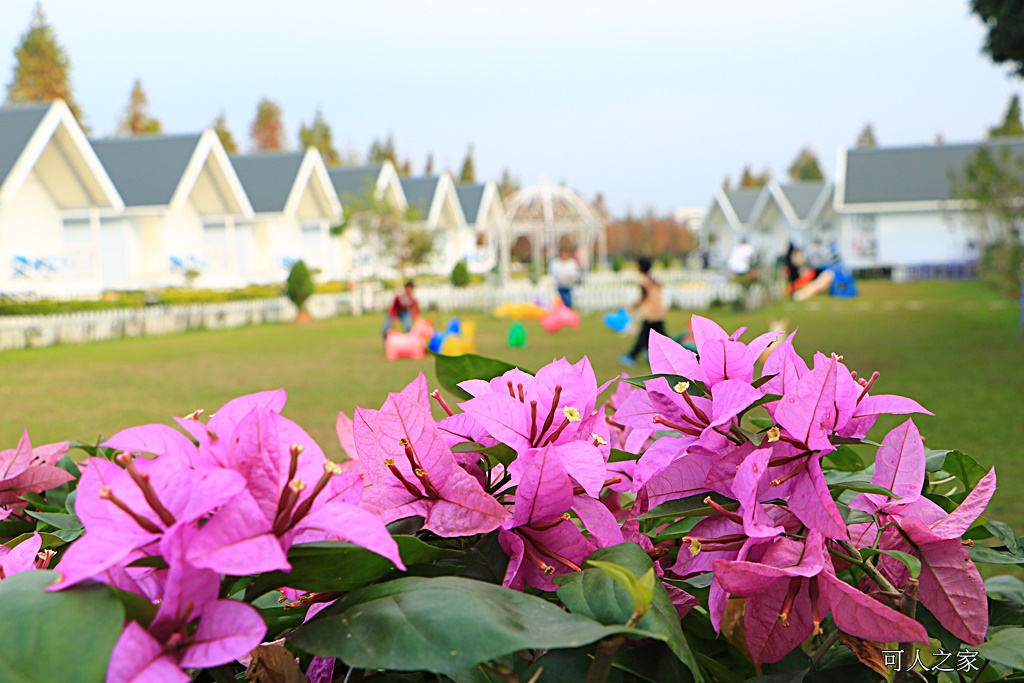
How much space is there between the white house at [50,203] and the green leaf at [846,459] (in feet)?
79.6

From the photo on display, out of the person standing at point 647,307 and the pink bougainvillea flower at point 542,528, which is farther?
the person standing at point 647,307

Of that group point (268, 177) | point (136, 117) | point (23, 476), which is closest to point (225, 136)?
point (136, 117)

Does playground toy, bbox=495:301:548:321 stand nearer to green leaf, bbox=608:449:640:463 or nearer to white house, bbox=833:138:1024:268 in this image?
green leaf, bbox=608:449:640:463

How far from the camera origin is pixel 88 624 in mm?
591

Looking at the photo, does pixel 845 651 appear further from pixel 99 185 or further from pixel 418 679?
pixel 99 185

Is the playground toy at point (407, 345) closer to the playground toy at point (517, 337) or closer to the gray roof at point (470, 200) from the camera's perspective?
the playground toy at point (517, 337)

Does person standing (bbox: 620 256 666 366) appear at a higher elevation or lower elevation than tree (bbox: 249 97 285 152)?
lower

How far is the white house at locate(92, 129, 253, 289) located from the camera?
2773 centimetres

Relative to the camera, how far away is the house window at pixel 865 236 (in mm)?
44156

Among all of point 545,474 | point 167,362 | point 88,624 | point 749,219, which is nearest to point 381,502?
point 545,474

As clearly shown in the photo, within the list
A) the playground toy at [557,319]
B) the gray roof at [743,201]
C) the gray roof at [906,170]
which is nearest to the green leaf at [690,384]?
the playground toy at [557,319]

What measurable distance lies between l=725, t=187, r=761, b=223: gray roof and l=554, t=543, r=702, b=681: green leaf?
2311 inches

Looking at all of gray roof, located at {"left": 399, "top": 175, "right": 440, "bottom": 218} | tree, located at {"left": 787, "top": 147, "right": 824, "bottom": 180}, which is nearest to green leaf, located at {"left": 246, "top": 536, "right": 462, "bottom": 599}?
gray roof, located at {"left": 399, "top": 175, "right": 440, "bottom": 218}

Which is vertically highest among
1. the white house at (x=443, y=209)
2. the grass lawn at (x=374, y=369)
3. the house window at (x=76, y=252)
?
the white house at (x=443, y=209)
